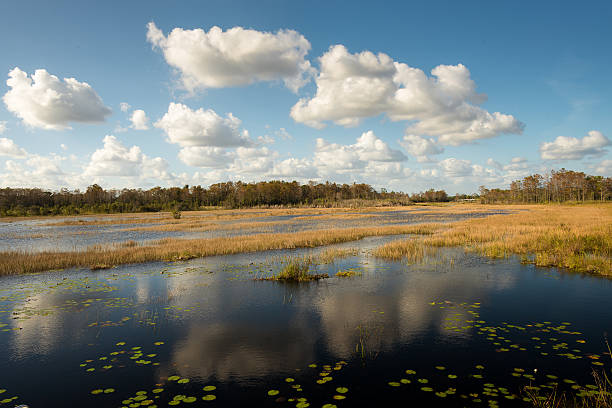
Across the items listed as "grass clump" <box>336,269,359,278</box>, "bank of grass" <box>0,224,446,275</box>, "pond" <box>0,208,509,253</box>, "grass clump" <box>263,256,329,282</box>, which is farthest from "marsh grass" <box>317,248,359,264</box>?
"pond" <box>0,208,509,253</box>

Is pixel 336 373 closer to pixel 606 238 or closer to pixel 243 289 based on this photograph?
pixel 243 289

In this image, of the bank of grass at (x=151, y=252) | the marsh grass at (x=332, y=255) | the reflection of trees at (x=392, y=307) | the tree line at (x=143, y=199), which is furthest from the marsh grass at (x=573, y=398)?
the tree line at (x=143, y=199)

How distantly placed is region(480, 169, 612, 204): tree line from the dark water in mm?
160213

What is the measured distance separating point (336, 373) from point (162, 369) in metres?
5.10

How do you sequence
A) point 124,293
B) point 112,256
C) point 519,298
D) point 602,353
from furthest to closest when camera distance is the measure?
point 112,256 → point 124,293 → point 519,298 → point 602,353

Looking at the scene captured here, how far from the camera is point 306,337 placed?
1177cm

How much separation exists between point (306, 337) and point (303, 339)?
0.20 m

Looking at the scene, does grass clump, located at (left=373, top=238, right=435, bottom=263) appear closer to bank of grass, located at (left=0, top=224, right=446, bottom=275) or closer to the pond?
bank of grass, located at (left=0, top=224, right=446, bottom=275)

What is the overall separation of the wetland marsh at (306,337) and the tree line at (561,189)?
158m

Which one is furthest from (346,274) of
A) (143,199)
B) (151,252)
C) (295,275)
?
(143,199)

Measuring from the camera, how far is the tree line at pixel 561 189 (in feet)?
463

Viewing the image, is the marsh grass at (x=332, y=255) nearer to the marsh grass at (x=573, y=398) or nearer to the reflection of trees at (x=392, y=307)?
the reflection of trees at (x=392, y=307)

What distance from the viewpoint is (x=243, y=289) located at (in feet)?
60.5

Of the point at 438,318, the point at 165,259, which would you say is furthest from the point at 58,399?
the point at 165,259
